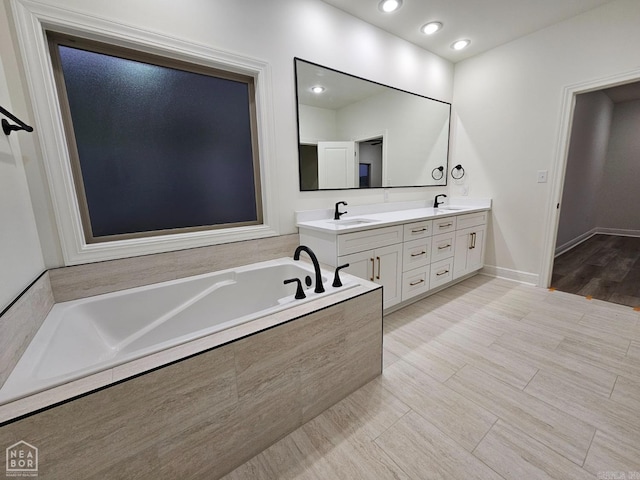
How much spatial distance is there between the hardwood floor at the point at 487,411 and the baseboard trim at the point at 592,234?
2355 mm

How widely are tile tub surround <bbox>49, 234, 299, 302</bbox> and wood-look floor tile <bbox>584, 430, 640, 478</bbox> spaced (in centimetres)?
194

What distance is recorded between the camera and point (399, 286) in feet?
7.54

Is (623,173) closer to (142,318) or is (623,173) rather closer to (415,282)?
(415,282)

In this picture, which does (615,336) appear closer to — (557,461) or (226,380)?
(557,461)

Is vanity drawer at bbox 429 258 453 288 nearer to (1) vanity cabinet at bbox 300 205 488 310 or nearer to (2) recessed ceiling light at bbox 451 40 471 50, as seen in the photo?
(1) vanity cabinet at bbox 300 205 488 310

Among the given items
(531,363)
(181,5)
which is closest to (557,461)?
(531,363)

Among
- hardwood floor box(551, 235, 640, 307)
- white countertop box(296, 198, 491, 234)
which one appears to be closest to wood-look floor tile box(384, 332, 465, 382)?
white countertop box(296, 198, 491, 234)

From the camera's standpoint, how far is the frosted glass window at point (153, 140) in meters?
1.48

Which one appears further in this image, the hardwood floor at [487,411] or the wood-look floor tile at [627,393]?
the wood-look floor tile at [627,393]

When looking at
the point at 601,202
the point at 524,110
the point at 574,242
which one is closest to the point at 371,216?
the point at 524,110

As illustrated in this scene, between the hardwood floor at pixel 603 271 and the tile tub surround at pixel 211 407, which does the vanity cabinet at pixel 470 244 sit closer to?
the hardwood floor at pixel 603 271

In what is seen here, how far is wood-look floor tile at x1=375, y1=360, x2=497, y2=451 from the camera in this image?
1245 mm

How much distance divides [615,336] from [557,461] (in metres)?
1.45

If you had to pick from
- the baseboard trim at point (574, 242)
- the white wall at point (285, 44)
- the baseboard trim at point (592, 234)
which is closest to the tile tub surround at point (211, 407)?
the white wall at point (285, 44)
